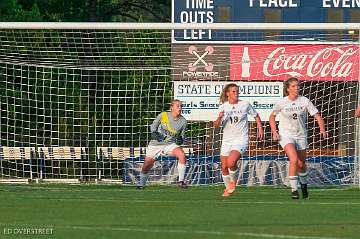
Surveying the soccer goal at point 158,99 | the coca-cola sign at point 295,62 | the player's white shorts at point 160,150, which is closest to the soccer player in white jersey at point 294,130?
the player's white shorts at point 160,150

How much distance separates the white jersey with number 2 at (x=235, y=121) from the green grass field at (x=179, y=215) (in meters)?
0.80

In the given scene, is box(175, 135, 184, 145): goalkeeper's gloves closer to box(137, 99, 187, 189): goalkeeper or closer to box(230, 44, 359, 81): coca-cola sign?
box(137, 99, 187, 189): goalkeeper

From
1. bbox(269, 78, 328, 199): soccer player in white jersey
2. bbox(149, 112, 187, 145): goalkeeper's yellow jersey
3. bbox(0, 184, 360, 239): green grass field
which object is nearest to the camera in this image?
bbox(0, 184, 360, 239): green grass field

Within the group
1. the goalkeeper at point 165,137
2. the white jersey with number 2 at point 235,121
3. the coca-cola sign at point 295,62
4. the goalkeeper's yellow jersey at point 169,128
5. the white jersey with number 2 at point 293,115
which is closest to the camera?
the white jersey with number 2 at point 293,115

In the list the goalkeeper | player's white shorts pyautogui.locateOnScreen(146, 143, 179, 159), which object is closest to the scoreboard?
the goalkeeper

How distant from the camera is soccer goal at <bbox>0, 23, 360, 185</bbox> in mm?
24094

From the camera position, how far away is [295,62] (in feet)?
81.8

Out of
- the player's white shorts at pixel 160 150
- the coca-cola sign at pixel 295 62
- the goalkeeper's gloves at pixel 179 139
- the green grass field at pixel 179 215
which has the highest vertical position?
the coca-cola sign at pixel 295 62

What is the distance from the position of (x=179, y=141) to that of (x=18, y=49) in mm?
5394

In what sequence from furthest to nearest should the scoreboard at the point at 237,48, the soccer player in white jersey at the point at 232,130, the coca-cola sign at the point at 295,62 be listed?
the scoreboard at the point at 237,48, the coca-cola sign at the point at 295,62, the soccer player in white jersey at the point at 232,130

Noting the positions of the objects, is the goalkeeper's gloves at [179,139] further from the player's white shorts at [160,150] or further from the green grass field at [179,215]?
the green grass field at [179,215]

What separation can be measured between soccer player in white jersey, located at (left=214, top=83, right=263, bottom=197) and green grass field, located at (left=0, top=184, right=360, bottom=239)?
0.38 meters

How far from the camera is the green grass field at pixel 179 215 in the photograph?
11547 mm

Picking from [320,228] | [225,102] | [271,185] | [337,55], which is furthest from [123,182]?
[320,228]
